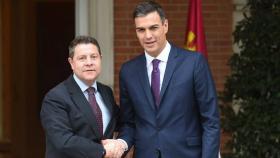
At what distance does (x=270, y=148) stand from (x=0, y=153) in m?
3.63

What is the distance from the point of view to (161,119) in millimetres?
4105

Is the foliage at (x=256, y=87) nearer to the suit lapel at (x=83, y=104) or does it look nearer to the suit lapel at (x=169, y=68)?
the suit lapel at (x=169, y=68)

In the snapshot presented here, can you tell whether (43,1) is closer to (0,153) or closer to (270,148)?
(0,153)

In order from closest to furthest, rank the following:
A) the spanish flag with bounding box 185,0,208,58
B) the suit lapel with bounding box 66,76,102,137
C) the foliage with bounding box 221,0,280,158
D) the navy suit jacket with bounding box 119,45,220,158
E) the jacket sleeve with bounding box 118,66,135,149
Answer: the suit lapel with bounding box 66,76,102,137, the navy suit jacket with bounding box 119,45,220,158, the jacket sleeve with bounding box 118,66,135,149, the foliage with bounding box 221,0,280,158, the spanish flag with bounding box 185,0,208,58

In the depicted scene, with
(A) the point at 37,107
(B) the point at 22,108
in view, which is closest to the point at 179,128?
(B) the point at 22,108

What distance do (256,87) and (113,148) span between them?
190 cm

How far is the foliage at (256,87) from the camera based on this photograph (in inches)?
216

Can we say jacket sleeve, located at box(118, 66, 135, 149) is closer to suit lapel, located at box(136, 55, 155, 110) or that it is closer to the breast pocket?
suit lapel, located at box(136, 55, 155, 110)

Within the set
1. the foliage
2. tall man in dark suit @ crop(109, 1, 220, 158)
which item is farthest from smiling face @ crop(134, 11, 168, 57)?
the foliage

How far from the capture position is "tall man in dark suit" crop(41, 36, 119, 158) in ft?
12.7

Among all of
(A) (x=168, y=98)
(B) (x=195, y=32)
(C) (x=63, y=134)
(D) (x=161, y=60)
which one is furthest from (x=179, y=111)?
(B) (x=195, y=32)

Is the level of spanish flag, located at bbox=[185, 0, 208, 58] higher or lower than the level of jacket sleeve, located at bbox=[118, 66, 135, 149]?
higher

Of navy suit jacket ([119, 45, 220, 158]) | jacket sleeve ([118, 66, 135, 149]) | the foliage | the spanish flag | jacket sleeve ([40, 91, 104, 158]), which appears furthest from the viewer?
the spanish flag

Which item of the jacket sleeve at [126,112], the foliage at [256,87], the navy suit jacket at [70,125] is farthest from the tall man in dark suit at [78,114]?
the foliage at [256,87]
